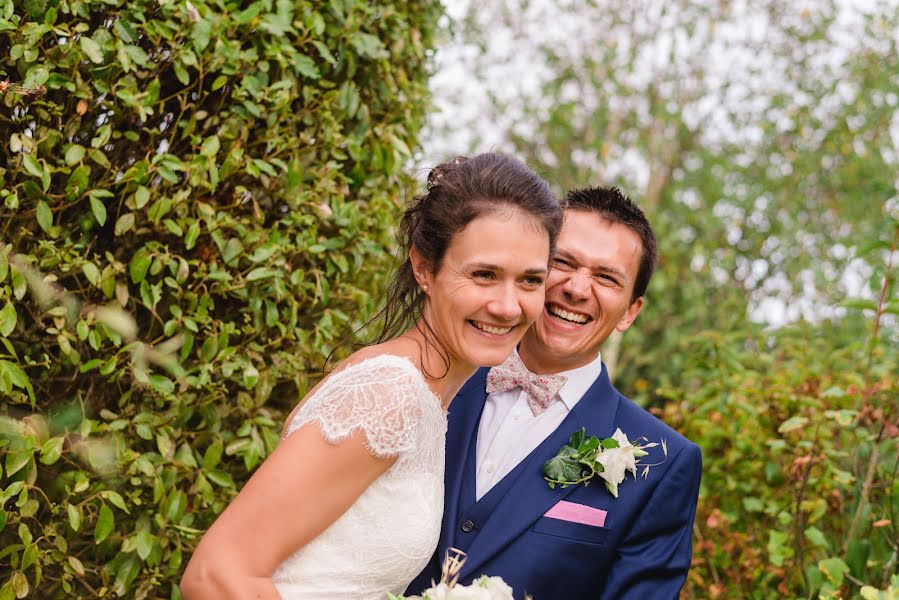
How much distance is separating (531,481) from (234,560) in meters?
0.92

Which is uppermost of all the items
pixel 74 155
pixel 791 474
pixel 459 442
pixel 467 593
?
pixel 74 155

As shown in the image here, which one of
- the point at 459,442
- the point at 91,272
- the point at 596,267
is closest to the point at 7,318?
the point at 91,272

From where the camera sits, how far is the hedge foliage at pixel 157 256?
236 centimetres

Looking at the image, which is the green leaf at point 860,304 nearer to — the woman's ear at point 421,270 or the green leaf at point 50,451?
the woman's ear at point 421,270

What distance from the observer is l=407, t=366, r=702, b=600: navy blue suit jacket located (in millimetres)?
2504

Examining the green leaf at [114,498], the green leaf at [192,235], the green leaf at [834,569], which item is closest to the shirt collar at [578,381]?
the green leaf at [834,569]

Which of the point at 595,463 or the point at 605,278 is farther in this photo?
the point at 605,278

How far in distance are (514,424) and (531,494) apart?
29cm

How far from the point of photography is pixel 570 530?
8.32 feet

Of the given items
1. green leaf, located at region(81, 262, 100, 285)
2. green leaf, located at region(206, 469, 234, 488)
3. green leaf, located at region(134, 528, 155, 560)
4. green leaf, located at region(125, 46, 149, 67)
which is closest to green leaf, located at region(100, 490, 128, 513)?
green leaf, located at region(134, 528, 155, 560)

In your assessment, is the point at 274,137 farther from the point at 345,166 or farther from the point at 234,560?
the point at 234,560

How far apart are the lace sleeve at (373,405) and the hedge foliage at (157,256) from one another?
587 mm

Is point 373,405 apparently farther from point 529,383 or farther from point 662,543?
point 662,543

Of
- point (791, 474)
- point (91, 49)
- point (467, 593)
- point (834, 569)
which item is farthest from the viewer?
point (791, 474)
